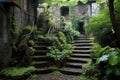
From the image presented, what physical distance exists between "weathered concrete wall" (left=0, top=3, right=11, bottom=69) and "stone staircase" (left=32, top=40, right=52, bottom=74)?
4.06 feet

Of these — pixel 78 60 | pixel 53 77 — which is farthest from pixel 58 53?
pixel 53 77

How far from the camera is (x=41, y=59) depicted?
8.56 meters

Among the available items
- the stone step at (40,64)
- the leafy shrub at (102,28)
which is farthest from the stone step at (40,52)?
the leafy shrub at (102,28)

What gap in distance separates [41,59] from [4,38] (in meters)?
2.12

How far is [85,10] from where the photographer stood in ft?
57.4

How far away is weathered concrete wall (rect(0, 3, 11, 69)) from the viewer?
276 inches

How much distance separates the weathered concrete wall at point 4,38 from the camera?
23.0 feet

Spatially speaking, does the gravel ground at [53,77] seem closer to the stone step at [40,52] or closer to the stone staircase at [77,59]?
the stone staircase at [77,59]

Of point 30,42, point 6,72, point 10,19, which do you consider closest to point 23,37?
point 30,42

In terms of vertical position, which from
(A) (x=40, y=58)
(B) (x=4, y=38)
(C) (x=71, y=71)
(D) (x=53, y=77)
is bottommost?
(D) (x=53, y=77)

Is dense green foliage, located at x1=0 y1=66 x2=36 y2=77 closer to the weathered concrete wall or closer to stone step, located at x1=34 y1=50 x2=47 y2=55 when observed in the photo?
the weathered concrete wall

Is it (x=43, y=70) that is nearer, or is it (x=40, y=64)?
(x=43, y=70)

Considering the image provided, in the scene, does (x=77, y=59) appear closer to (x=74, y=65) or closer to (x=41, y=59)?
(x=74, y=65)

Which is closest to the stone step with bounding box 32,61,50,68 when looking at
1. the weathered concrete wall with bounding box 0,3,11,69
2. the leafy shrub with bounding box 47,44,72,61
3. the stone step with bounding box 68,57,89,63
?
the leafy shrub with bounding box 47,44,72,61
